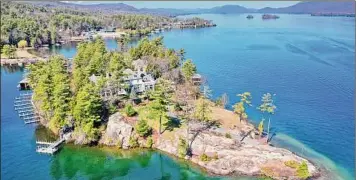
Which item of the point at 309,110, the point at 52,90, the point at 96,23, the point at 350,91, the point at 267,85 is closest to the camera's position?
the point at 52,90

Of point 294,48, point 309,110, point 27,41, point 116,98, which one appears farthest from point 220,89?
point 27,41

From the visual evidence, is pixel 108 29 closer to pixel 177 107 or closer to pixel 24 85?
pixel 24 85

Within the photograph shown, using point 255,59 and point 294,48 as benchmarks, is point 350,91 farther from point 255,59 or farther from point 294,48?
point 294,48

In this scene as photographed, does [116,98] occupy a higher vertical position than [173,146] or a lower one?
higher

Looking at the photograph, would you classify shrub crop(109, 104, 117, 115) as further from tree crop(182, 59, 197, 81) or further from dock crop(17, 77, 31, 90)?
dock crop(17, 77, 31, 90)

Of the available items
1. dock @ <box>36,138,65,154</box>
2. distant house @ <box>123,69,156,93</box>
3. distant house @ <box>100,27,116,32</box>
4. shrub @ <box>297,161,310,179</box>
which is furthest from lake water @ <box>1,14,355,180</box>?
distant house @ <box>100,27,116,32</box>

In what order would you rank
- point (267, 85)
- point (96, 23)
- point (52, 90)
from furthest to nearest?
point (96, 23) < point (267, 85) < point (52, 90)

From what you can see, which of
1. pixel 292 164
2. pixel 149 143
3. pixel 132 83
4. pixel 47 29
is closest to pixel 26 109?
pixel 132 83
